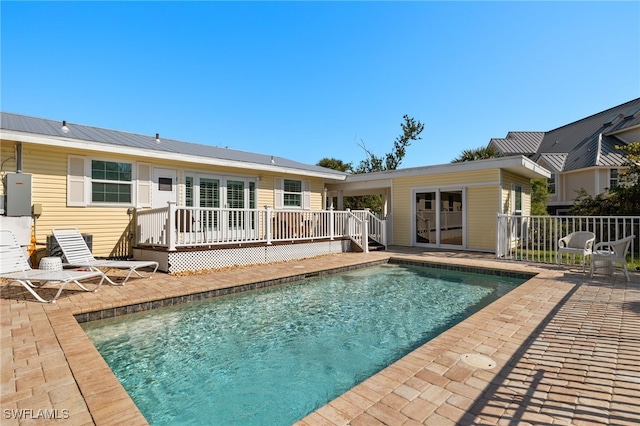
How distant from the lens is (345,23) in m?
12.5

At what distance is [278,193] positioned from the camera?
1206cm

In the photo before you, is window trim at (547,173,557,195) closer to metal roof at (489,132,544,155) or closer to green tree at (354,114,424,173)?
metal roof at (489,132,544,155)

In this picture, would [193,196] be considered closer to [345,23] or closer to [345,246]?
[345,246]

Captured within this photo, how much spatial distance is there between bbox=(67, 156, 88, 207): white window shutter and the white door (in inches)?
64.0

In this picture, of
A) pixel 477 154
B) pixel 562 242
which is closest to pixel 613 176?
pixel 477 154

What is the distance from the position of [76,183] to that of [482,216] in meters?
12.0

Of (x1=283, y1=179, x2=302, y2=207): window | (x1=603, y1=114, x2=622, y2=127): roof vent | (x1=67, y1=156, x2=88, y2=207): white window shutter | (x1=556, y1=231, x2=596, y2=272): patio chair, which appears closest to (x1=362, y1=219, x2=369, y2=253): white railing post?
(x1=283, y1=179, x2=302, y2=207): window

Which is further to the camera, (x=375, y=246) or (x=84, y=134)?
(x=375, y=246)

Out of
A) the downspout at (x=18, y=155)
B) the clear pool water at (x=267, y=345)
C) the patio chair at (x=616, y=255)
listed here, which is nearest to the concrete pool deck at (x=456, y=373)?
the clear pool water at (x=267, y=345)

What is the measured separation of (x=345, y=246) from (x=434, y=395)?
8.93m

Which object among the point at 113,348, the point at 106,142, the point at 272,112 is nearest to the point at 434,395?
the point at 113,348

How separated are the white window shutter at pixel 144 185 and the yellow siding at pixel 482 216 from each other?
33.7ft

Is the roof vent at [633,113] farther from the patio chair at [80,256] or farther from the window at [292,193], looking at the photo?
the patio chair at [80,256]

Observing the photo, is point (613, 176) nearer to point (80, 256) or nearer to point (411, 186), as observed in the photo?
point (411, 186)
